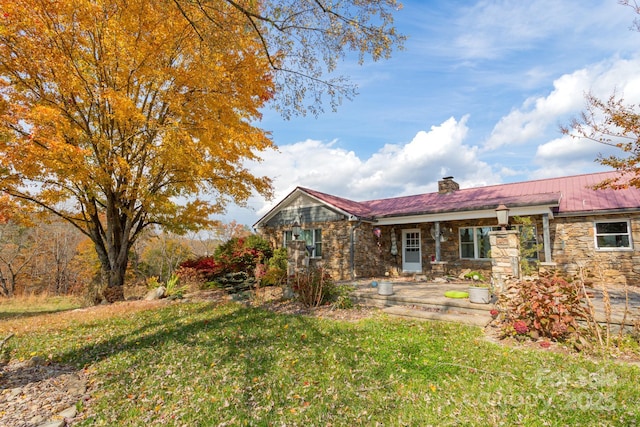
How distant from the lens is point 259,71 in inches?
365

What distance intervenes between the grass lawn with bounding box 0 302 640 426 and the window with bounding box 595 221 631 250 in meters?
8.82

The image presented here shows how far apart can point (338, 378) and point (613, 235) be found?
38.9 feet

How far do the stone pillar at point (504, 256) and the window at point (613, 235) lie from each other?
6.35m

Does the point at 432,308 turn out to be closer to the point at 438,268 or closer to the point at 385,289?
the point at 385,289

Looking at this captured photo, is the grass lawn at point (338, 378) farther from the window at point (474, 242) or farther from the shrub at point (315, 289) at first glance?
the window at point (474, 242)

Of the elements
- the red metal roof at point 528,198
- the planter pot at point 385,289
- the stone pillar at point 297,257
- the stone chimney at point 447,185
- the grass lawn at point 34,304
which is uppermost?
the stone chimney at point 447,185

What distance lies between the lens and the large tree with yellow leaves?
236 inches

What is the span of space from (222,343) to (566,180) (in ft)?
49.4

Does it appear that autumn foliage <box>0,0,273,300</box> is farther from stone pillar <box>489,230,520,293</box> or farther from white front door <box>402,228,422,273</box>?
white front door <box>402,228,422,273</box>

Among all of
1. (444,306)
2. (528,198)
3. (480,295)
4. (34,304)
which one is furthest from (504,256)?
(34,304)

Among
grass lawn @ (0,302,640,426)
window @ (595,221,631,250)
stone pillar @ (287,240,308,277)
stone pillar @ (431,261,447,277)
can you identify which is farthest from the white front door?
grass lawn @ (0,302,640,426)

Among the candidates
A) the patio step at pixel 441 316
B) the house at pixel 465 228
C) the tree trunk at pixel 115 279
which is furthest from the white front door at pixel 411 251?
the tree trunk at pixel 115 279

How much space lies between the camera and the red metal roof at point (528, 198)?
1053 cm

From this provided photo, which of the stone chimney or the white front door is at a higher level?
the stone chimney
